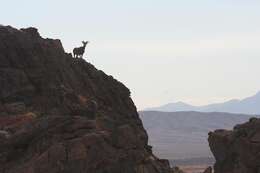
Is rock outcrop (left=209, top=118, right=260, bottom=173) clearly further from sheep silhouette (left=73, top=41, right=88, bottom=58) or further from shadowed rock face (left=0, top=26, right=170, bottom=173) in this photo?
sheep silhouette (left=73, top=41, right=88, bottom=58)

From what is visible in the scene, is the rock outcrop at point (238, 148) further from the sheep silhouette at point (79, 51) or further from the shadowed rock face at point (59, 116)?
the sheep silhouette at point (79, 51)

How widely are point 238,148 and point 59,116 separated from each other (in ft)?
43.6

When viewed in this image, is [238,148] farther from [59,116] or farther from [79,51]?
[79,51]

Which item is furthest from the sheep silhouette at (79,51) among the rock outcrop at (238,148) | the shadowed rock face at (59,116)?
the rock outcrop at (238,148)

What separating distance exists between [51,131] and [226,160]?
1497 cm

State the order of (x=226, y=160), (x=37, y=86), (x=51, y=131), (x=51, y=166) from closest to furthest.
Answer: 1. (x=51, y=166)
2. (x=51, y=131)
3. (x=226, y=160)
4. (x=37, y=86)

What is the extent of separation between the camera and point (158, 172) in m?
37.1

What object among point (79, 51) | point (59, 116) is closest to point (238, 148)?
point (59, 116)

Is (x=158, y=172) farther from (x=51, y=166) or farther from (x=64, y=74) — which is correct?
(x=64, y=74)

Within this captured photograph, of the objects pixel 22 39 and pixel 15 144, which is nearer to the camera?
pixel 15 144

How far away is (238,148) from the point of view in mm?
41625

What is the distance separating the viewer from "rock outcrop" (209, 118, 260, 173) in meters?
39.8

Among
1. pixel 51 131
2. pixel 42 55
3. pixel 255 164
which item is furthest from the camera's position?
pixel 42 55

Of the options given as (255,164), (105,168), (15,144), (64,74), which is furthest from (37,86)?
(255,164)
